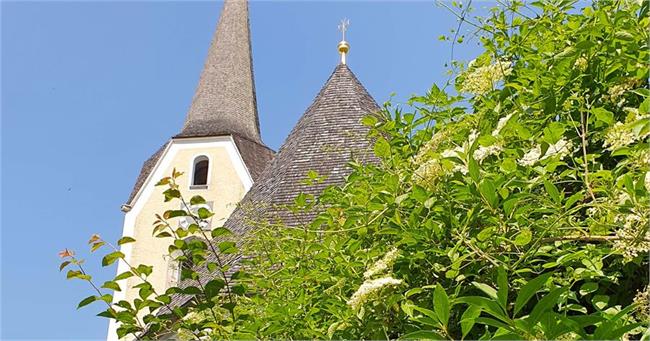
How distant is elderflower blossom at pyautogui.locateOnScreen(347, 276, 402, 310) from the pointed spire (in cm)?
1931

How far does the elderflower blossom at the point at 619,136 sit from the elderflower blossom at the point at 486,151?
29 cm

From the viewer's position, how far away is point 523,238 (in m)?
1.77

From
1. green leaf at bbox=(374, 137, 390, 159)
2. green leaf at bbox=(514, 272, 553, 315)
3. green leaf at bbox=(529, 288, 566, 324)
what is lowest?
green leaf at bbox=(529, 288, 566, 324)

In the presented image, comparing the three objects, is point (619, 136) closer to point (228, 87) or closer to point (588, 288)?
point (588, 288)

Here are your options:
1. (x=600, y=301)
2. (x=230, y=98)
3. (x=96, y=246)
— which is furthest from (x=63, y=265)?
(x=230, y=98)

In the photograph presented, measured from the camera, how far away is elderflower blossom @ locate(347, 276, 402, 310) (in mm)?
1989

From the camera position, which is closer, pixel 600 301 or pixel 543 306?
pixel 543 306

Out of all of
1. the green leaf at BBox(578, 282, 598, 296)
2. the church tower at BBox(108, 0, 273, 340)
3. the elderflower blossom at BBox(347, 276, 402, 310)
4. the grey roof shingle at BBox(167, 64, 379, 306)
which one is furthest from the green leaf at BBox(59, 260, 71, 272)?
the church tower at BBox(108, 0, 273, 340)

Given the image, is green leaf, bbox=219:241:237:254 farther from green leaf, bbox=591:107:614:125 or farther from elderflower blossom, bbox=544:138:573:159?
green leaf, bbox=591:107:614:125

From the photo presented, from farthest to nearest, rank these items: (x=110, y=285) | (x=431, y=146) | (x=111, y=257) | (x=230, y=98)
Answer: (x=230, y=98) < (x=111, y=257) < (x=110, y=285) < (x=431, y=146)

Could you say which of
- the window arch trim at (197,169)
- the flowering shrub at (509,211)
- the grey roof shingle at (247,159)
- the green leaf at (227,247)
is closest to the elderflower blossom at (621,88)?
the flowering shrub at (509,211)

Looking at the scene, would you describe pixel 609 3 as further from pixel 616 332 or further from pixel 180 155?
pixel 180 155

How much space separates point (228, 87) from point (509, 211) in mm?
23102

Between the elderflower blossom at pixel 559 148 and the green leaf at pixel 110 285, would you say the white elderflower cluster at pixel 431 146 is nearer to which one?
the elderflower blossom at pixel 559 148
